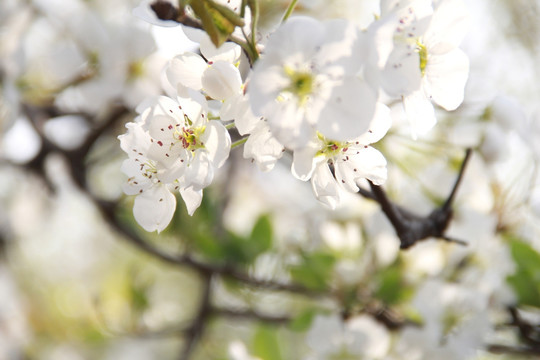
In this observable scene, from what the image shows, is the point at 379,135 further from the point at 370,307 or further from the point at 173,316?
the point at 173,316

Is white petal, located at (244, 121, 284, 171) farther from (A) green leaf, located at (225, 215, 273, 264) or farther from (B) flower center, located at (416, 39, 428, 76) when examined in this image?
(A) green leaf, located at (225, 215, 273, 264)

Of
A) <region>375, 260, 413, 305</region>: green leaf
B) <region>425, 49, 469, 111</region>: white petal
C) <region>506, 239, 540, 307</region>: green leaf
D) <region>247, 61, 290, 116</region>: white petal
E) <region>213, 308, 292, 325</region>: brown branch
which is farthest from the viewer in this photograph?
<region>213, 308, 292, 325</region>: brown branch

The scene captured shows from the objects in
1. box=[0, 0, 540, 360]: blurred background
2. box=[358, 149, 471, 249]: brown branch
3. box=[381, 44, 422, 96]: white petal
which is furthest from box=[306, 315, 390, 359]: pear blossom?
box=[381, 44, 422, 96]: white petal

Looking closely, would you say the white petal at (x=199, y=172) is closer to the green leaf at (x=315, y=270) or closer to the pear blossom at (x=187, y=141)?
the pear blossom at (x=187, y=141)

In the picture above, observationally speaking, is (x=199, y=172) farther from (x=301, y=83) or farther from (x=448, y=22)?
(x=448, y=22)

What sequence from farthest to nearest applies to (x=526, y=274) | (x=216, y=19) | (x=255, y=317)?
(x=255, y=317)
(x=526, y=274)
(x=216, y=19)

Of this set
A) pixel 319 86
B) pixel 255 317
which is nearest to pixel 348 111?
pixel 319 86

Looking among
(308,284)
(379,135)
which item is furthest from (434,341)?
(379,135)
